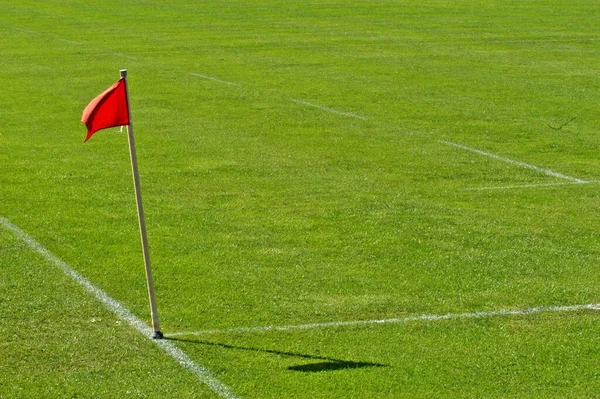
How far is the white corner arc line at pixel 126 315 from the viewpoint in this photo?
7027 millimetres

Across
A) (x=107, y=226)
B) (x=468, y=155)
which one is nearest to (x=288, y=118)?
(x=468, y=155)

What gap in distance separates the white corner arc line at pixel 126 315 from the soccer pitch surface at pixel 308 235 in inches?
0.8

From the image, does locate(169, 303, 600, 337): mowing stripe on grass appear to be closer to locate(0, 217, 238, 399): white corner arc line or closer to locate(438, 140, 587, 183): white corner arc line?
locate(0, 217, 238, 399): white corner arc line

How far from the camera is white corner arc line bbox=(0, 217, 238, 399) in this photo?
7.03 metres

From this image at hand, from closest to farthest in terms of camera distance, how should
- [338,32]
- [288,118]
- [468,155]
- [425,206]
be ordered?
[425,206], [468,155], [288,118], [338,32]

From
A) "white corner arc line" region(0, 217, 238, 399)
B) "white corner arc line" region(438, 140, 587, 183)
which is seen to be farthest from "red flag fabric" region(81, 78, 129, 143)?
"white corner arc line" region(438, 140, 587, 183)

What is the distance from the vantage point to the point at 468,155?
1449 centimetres

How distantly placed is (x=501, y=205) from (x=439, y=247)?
6.38 feet

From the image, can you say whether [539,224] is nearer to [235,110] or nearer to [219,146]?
[219,146]

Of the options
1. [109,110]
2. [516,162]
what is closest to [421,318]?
[109,110]

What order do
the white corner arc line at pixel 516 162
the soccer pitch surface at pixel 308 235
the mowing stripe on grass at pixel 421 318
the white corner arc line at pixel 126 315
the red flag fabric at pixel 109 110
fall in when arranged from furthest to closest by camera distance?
1. the white corner arc line at pixel 516 162
2. the mowing stripe on grass at pixel 421 318
3. the red flag fabric at pixel 109 110
4. the soccer pitch surface at pixel 308 235
5. the white corner arc line at pixel 126 315

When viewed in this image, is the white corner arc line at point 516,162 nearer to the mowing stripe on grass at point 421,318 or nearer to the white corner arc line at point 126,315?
the mowing stripe on grass at point 421,318

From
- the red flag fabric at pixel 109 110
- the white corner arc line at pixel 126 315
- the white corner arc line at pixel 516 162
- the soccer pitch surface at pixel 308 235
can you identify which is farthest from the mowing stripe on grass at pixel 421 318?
the white corner arc line at pixel 516 162

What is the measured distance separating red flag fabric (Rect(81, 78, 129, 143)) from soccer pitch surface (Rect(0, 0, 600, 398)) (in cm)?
146
